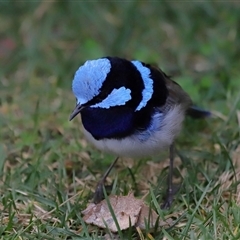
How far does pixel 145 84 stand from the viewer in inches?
140

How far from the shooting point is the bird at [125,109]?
3305mm

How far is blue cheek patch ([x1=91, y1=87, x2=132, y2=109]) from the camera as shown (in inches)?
131

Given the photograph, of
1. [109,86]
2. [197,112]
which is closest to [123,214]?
[109,86]

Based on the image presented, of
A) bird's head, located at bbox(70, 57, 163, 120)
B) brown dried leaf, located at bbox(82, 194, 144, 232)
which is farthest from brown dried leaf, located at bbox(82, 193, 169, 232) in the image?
bird's head, located at bbox(70, 57, 163, 120)

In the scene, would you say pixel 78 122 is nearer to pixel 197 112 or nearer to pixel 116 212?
pixel 197 112

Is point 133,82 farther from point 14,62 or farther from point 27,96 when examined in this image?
point 14,62

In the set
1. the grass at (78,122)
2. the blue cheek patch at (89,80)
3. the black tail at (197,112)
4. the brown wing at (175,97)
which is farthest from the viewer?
the black tail at (197,112)

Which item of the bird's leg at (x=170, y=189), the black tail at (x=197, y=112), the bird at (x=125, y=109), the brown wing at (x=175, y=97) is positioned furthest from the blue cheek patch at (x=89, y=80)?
the black tail at (x=197, y=112)

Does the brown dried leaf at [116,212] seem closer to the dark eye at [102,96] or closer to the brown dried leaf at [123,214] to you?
the brown dried leaf at [123,214]

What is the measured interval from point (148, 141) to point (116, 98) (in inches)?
13.6

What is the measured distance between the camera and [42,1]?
5.51 metres

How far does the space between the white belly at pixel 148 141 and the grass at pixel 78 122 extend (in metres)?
0.24

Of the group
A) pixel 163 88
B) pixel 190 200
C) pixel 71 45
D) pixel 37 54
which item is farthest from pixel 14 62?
pixel 190 200

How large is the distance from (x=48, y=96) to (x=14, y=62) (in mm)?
540
